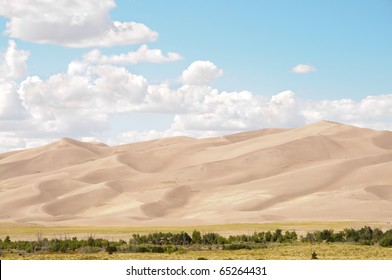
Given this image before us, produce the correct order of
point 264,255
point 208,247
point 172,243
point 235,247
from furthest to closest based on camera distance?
1. point 172,243
2. point 208,247
3. point 235,247
4. point 264,255

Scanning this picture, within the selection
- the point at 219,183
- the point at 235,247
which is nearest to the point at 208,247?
the point at 235,247

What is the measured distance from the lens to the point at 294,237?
142 ft

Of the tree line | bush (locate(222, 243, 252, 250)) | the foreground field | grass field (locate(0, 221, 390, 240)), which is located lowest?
the foreground field

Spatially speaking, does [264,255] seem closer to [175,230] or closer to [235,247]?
[235,247]

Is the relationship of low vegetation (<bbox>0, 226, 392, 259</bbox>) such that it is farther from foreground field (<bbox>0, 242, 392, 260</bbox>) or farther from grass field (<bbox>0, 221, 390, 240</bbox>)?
grass field (<bbox>0, 221, 390, 240</bbox>)

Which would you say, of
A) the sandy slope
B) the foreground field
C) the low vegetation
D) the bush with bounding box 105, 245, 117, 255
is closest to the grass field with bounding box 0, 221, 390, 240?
the sandy slope

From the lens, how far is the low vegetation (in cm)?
3231

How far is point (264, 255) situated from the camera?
105ft

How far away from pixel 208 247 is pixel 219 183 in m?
65.1

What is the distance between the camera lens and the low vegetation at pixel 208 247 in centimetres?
3231

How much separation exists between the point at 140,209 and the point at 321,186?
22093 mm

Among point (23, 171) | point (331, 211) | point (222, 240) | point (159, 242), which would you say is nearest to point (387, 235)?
point (222, 240)

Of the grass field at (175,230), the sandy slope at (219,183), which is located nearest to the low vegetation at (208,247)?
the grass field at (175,230)

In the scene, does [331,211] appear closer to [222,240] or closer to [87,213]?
[87,213]
